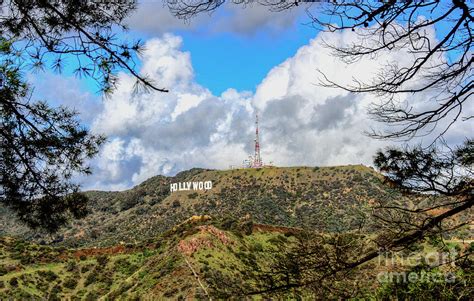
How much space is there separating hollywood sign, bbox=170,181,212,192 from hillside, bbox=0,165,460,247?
5.08ft

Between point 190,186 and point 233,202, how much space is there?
17.0m

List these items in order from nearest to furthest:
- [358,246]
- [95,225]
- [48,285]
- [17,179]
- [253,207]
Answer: [358,246], [17,179], [48,285], [253,207], [95,225]

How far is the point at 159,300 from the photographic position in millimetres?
28797

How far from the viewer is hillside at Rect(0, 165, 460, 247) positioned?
7550 centimetres

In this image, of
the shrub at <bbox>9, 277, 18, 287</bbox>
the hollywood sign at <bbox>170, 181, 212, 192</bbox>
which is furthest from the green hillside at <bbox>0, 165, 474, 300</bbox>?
the hollywood sign at <bbox>170, 181, 212, 192</bbox>

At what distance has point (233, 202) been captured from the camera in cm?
8706

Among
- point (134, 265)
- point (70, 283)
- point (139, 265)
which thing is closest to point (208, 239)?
point (139, 265)

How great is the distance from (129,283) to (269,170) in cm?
6917

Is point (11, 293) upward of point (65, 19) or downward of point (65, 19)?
downward

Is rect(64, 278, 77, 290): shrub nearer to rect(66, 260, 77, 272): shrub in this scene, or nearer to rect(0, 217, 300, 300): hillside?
rect(0, 217, 300, 300): hillside

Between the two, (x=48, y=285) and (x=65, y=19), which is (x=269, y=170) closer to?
(x=48, y=285)

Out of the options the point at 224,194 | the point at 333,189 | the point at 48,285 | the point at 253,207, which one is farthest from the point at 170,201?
the point at 48,285

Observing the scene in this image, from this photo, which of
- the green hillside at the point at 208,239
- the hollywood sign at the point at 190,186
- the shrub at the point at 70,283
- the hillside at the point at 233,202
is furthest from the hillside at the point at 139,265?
the hollywood sign at the point at 190,186

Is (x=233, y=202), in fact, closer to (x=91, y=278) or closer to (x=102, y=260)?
(x=102, y=260)
